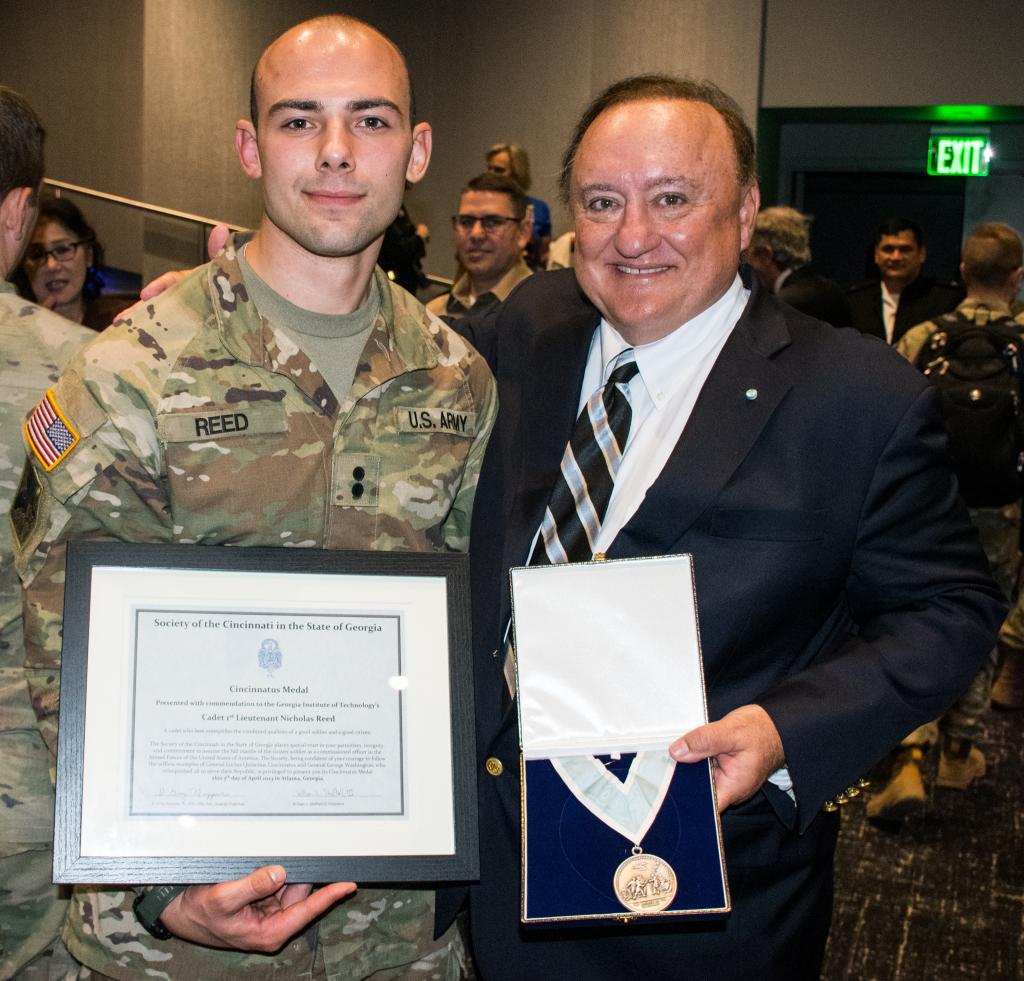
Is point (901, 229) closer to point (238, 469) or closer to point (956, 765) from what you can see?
point (956, 765)

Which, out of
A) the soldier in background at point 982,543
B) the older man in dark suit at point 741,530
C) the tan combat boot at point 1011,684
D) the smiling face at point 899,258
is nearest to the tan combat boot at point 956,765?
the soldier in background at point 982,543

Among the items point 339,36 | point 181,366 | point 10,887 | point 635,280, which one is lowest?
point 10,887

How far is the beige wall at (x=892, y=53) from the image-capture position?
7.93m

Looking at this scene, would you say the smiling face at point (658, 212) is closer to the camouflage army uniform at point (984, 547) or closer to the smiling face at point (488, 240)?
the smiling face at point (488, 240)

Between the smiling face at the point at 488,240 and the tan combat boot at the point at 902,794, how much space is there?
2281mm

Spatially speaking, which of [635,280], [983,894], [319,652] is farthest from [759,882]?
[983,894]

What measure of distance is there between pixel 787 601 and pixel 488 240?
3.09 metres

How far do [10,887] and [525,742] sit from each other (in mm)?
894

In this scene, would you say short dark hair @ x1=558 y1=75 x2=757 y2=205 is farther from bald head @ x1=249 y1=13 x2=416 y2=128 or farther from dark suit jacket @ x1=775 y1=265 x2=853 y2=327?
dark suit jacket @ x1=775 y1=265 x2=853 y2=327

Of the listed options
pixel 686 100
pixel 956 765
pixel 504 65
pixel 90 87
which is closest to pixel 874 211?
pixel 504 65

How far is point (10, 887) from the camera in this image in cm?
185

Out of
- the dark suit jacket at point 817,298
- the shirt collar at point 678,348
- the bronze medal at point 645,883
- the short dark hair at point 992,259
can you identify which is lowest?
the bronze medal at point 645,883

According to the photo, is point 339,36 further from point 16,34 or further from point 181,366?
point 16,34

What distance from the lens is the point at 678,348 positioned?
1.88 metres
